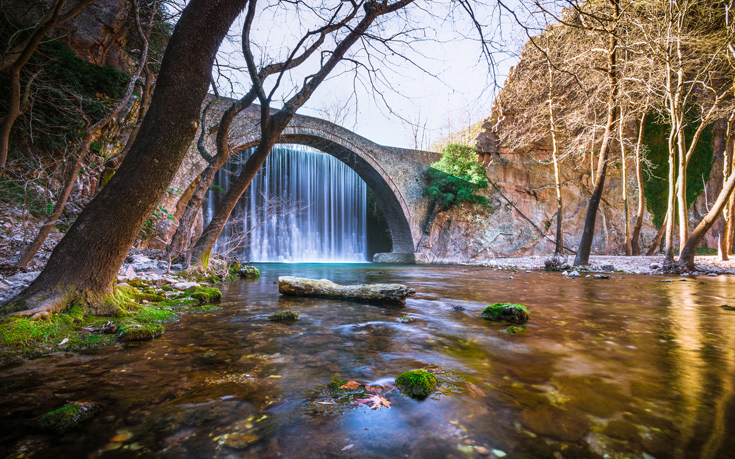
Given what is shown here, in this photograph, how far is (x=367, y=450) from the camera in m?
1.09

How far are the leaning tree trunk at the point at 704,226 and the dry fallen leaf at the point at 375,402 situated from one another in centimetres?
901

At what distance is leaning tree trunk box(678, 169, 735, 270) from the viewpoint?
6.95 m

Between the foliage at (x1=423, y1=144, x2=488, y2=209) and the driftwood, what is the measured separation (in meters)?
13.7

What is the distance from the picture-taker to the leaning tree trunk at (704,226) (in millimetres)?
6953

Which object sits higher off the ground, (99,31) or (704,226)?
(99,31)

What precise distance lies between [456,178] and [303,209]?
8303 mm

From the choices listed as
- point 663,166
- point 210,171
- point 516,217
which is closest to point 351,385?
point 210,171

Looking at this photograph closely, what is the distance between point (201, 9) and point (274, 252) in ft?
51.6

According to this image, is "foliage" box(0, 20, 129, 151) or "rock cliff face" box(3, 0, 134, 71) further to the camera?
"rock cliff face" box(3, 0, 134, 71)

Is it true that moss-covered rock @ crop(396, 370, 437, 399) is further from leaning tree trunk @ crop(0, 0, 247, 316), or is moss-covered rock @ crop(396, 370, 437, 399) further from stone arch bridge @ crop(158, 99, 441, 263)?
stone arch bridge @ crop(158, 99, 441, 263)

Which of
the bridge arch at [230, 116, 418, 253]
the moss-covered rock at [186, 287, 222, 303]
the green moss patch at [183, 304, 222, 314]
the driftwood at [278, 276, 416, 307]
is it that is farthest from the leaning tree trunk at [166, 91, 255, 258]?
the bridge arch at [230, 116, 418, 253]

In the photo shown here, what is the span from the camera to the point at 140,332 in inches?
91.2

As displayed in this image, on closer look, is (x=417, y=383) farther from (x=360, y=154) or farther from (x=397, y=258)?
(x=397, y=258)

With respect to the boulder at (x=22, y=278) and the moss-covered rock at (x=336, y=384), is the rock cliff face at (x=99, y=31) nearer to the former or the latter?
the boulder at (x=22, y=278)
